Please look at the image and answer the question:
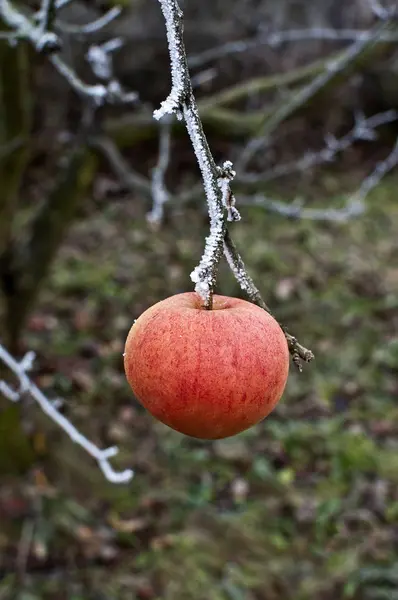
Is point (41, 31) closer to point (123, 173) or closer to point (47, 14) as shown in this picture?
point (47, 14)

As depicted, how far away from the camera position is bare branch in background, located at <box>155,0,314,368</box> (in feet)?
1.86

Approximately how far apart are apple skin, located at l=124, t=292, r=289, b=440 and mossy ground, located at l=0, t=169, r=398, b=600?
2.43 m

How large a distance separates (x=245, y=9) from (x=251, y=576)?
5.00 m

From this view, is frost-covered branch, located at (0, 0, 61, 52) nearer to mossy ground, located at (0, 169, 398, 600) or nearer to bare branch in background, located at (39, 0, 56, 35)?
bare branch in background, located at (39, 0, 56, 35)

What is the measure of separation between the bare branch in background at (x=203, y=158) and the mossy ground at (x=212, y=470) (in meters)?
2.57

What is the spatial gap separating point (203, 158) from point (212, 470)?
3.15 metres

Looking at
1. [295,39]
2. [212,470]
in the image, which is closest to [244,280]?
[295,39]

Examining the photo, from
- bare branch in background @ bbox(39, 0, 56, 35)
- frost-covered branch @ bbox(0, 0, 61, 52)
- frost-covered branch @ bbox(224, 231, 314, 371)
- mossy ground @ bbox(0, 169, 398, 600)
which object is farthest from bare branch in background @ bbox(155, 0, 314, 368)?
mossy ground @ bbox(0, 169, 398, 600)

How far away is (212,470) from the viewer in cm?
355

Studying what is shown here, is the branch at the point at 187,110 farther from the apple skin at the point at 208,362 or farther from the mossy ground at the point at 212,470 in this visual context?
the mossy ground at the point at 212,470

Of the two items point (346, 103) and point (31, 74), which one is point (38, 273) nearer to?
point (31, 74)

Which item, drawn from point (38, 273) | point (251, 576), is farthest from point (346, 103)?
point (251, 576)

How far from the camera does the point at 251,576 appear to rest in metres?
2.99

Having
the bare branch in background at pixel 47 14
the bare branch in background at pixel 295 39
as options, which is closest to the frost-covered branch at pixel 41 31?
the bare branch in background at pixel 47 14
